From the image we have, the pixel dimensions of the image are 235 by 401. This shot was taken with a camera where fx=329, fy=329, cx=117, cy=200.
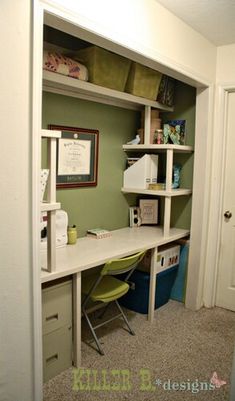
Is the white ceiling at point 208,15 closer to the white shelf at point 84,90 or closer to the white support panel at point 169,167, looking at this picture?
the white shelf at point 84,90

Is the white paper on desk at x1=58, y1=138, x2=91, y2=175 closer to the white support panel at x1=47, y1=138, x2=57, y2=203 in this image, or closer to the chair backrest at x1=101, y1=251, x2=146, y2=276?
the white support panel at x1=47, y1=138, x2=57, y2=203

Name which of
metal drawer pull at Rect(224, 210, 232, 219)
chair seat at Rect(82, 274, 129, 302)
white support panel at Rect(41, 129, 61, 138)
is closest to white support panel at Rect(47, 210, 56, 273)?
white support panel at Rect(41, 129, 61, 138)

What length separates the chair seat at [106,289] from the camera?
2.32 meters

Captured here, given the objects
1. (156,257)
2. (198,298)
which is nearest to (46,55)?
(156,257)

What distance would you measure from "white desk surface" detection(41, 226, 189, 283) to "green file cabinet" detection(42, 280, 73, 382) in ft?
0.42

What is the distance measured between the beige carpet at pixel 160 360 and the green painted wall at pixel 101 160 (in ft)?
2.99

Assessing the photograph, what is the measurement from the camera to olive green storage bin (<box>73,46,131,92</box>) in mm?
2359

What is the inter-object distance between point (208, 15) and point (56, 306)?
86.7 inches

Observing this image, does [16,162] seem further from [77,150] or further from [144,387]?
[144,387]

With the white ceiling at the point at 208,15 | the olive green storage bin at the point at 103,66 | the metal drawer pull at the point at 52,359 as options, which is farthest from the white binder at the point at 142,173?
the metal drawer pull at the point at 52,359

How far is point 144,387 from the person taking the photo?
6.68 feet

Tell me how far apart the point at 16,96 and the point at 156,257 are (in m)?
1.83

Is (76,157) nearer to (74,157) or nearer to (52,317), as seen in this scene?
(74,157)

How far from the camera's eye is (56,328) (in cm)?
206
